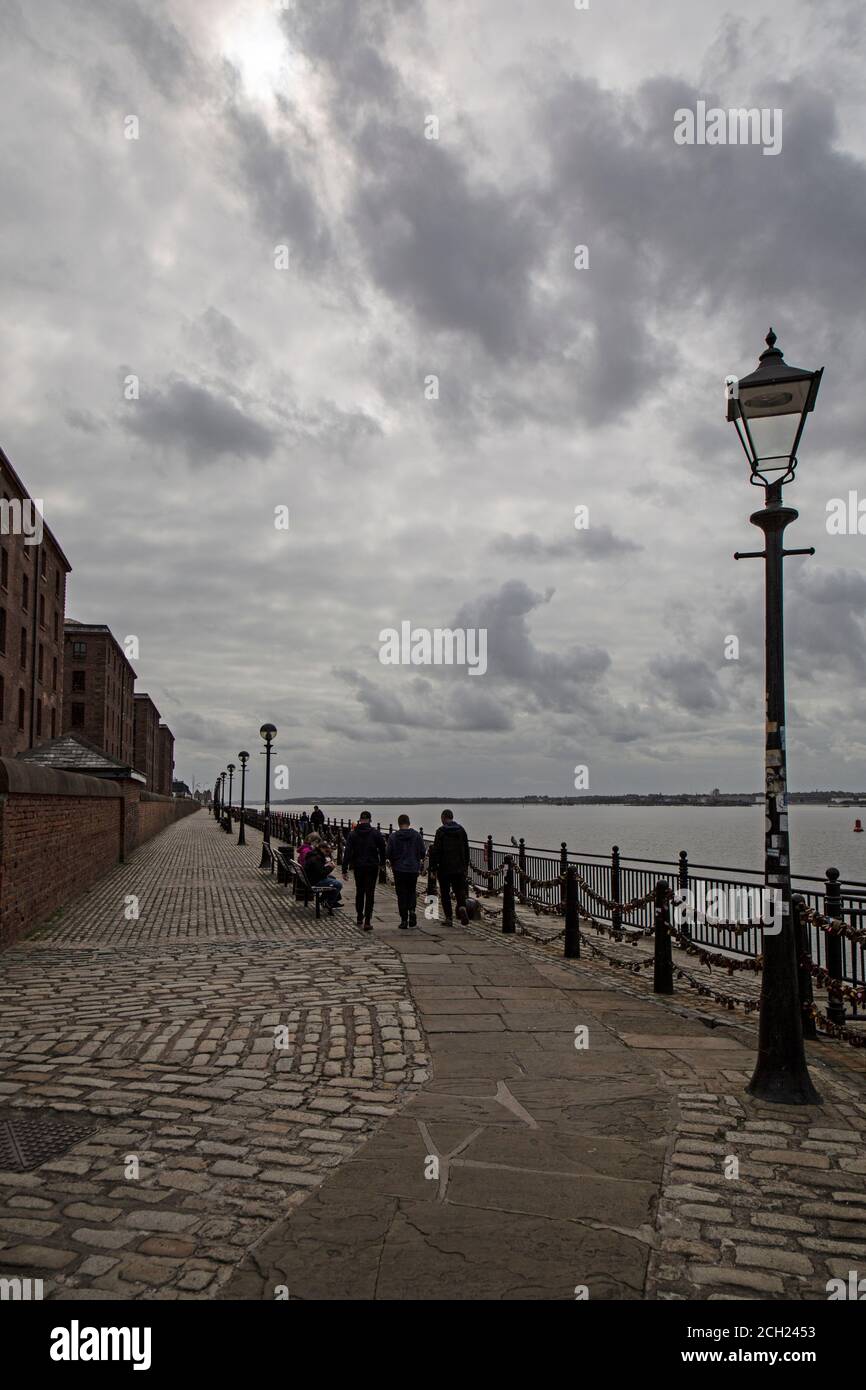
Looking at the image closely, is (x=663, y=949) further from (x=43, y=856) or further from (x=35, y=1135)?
(x=43, y=856)

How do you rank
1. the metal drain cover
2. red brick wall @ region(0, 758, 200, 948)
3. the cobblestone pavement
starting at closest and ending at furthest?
the cobblestone pavement < the metal drain cover < red brick wall @ region(0, 758, 200, 948)

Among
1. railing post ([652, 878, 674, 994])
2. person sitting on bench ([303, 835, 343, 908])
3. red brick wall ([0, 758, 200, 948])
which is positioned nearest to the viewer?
railing post ([652, 878, 674, 994])

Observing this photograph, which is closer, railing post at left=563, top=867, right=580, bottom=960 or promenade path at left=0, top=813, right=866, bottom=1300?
promenade path at left=0, top=813, right=866, bottom=1300

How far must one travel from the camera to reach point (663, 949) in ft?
29.3

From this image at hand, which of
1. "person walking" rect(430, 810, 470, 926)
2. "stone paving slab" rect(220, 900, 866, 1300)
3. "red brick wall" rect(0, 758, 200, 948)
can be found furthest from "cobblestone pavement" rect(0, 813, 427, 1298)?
"person walking" rect(430, 810, 470, 926)

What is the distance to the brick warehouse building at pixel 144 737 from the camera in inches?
3858

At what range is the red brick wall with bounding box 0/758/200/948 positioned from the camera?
10844 millimetres

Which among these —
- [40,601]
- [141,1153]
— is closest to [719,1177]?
[141,1153]

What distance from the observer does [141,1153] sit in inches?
179

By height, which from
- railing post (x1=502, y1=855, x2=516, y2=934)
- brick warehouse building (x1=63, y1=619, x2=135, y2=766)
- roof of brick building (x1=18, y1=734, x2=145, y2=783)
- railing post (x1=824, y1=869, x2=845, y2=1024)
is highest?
brick warehouse building (x1=63, y1=619, x2=135, y2=766)

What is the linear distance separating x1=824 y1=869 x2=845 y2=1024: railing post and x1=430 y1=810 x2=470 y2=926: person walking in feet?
21.3

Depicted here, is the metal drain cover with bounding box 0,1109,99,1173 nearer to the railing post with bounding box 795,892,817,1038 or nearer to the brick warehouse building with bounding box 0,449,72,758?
the railing post with bounding box 795,892,817,1038

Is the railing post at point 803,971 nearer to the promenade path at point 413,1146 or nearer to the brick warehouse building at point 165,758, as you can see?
the promenade path at point 413,1146
